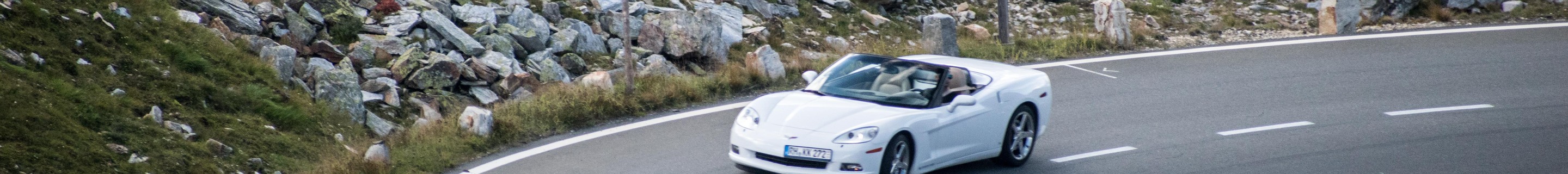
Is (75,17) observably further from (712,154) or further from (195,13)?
(712,154)

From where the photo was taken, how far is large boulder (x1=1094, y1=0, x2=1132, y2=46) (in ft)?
48.5

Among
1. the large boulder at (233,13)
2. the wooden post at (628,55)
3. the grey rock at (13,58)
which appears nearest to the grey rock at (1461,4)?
the wooden post at (628,55)

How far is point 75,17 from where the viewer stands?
480 inches

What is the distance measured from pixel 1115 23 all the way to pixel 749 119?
8476 mm

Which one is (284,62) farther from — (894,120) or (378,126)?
(894,120)

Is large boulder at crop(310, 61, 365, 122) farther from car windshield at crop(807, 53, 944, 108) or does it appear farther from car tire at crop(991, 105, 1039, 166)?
car tire at crop(991, 105, 1039, 166)

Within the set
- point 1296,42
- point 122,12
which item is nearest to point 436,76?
point 122,12

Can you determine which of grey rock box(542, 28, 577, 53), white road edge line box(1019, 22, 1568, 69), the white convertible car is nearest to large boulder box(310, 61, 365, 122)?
grey rock box(542, 28, 577, 53)

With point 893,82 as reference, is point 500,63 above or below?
below

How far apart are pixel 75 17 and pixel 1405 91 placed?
13549 millimetres

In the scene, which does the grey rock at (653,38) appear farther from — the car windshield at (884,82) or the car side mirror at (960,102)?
the car side mirror at (960,102)

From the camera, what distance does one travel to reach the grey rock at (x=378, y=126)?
38.5 ft

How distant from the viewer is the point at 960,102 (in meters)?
7.61

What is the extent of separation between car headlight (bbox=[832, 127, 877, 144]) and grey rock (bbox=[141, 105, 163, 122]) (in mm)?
6209
